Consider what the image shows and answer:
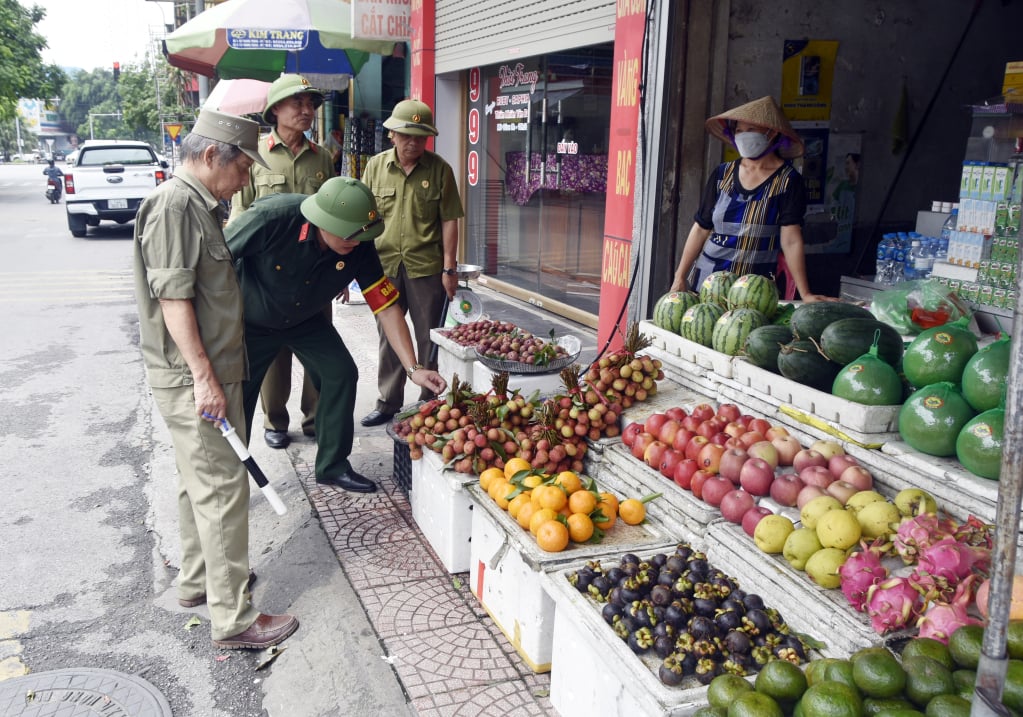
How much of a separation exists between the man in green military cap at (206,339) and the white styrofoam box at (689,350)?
2.26m

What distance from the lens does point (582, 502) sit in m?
3.50

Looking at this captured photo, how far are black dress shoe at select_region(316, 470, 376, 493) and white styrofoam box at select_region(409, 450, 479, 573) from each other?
2.60 feet

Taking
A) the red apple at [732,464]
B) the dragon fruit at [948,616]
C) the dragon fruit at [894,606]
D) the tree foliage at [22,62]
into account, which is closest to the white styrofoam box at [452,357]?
the red apple at [732,464]

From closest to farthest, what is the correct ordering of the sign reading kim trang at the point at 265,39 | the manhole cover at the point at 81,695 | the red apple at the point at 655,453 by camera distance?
the manhole cover at the point at 81,695, the red apple at the point at 655,453, the sign reading kim trang at the point at 265,39

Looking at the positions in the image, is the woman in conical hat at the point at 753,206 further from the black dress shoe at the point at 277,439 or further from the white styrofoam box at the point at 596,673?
the black dress shoe at the point at 277,439

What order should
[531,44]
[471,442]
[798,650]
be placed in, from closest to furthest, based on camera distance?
[798,650] → [471,442] → [531,44]

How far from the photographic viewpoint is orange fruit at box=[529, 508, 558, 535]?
3.38 m

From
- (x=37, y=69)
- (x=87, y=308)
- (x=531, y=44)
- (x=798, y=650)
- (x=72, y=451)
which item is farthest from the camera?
(x=37, y=69)

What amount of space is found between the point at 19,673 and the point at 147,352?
1.42m

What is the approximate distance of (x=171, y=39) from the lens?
425 inches

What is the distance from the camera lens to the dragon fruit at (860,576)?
262 centimetres

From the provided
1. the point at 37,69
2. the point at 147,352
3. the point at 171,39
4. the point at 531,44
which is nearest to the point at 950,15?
the point at 531,44

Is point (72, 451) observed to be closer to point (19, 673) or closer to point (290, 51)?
point (19, 673)

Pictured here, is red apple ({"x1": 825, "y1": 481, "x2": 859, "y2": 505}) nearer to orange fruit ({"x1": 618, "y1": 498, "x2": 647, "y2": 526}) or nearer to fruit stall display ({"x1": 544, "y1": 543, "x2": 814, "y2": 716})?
fruit stall display ({"x1": 544, "y1": 543, "x2": 814, "y2": 716})
